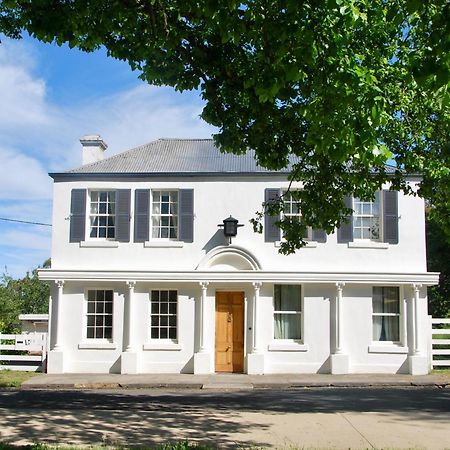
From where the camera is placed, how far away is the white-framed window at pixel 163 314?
761 inches

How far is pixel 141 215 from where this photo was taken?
1962 cm

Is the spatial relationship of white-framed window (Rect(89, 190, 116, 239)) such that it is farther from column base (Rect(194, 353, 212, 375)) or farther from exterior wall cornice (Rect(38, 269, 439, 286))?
column base (Rect(194, 353, 212, 375))

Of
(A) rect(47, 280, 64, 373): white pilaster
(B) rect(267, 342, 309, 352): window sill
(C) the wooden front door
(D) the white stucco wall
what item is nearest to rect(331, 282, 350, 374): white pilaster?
(D) the white stucco wall

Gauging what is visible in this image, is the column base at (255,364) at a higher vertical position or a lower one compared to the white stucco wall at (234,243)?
lower

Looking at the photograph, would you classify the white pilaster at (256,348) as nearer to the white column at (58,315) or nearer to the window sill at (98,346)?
the window sill at (98,346)

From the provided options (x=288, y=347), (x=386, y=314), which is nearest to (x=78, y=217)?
(x=288, y=347)

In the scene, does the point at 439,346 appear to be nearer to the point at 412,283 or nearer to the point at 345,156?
the point at 412,283

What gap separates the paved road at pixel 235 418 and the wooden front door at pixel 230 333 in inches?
161

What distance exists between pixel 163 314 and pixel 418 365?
7.86 metres

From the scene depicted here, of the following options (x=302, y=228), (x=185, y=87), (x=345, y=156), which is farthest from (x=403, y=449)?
(x=185, y=87)

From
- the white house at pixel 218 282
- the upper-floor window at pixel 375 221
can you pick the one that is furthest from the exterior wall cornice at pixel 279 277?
the upper-floor window at pixel 375 221

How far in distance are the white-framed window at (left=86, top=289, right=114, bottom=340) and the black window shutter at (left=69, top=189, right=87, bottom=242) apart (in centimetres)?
176

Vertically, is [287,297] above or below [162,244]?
below

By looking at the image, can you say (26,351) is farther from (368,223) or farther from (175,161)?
(368,223)
